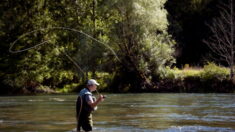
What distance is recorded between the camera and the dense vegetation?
3897 centimetres

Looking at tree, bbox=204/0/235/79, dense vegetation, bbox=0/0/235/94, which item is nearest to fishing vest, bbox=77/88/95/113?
dense vegetation, bbox=0/0/235/94

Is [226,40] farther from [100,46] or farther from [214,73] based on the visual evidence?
[100,46]

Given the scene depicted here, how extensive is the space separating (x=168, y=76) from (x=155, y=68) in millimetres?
1191

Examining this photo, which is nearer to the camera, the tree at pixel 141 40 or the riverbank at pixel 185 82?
the riverbank at pixel 185 82

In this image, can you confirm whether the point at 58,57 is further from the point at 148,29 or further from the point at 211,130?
the point at 211,130

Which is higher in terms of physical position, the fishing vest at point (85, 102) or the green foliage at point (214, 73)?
the green foliage at point (214, 73)

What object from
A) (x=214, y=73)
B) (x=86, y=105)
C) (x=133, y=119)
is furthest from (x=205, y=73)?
(x=86, y=105)

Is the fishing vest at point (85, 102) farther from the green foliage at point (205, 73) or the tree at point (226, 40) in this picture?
the green foliage at point (205, 73)

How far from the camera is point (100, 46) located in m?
39.8

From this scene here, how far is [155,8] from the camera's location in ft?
128

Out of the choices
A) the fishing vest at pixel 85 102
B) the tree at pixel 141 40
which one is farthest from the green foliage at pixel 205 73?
the fishing vest at pixel 85 102

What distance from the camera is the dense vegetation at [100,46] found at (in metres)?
39.0

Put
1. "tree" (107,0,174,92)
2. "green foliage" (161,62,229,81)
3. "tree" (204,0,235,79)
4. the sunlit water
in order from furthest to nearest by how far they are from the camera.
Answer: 1. "tree" (107,0,174,92)
2. "tree" (204,0,235,79)
3. "green foliage" (161,62,229,81)
4. the sunlit water

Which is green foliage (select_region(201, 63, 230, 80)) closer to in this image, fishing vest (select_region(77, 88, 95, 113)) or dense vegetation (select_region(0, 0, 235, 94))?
dense vegetation (select_region(0, 0, 235, 94))
